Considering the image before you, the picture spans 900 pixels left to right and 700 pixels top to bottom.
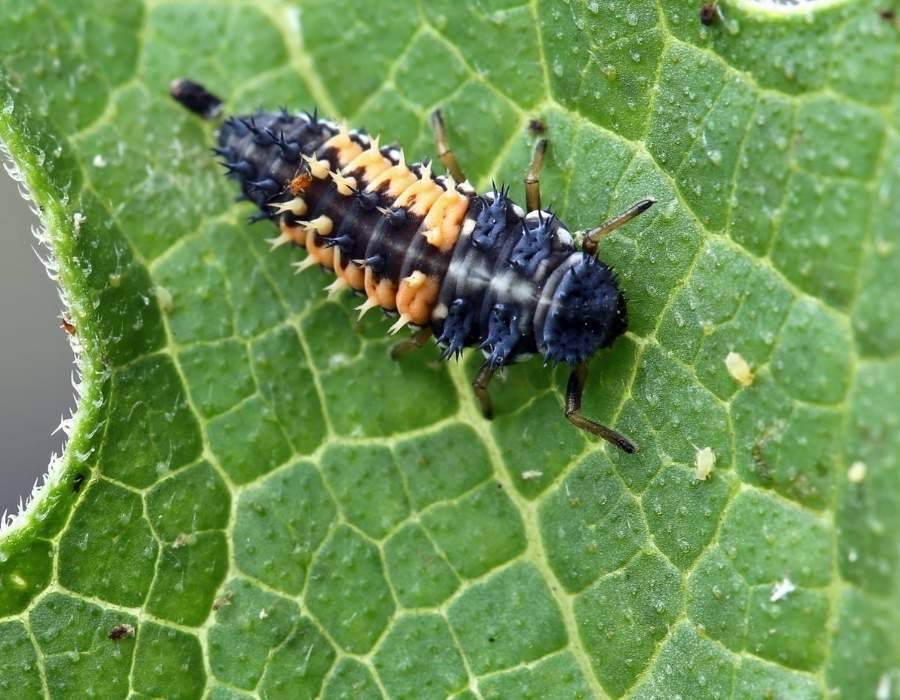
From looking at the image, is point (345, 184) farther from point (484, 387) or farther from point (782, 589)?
point (782, 589)

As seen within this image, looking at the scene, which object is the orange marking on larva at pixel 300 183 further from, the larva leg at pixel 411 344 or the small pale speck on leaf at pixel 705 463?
the small pale speck on leaf at pixel 705 463

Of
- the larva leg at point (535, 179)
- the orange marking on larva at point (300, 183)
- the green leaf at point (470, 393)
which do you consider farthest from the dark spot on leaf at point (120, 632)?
the larva leg at point (535, 179)

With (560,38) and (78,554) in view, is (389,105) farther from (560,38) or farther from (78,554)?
(78,554)

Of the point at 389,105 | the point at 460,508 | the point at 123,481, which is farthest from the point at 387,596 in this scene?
the point at 389,105

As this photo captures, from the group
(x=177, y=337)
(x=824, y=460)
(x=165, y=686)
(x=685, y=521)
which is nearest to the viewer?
(x=824, y=460)

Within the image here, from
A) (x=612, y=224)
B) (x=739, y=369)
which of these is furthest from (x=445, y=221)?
(x=739, y=369)

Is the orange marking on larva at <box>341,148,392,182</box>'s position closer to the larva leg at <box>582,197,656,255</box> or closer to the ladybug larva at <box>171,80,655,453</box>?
the ladybug larva at <box>171,80,655,453</box>
